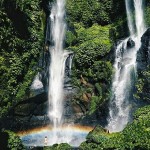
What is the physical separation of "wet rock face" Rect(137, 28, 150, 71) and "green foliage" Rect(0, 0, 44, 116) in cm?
716

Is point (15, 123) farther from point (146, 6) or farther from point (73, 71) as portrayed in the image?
point (146, 6)

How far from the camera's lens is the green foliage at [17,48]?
2450 centimetres

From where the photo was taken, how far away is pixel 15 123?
2891 cm

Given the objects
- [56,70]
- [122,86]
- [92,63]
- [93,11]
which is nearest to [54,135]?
[56,70]

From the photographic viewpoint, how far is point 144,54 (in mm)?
27312

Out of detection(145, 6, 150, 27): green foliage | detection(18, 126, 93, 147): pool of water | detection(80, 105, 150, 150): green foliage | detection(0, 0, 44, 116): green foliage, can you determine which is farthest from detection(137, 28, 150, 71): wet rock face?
detection(80, 105, 150, 150): green foliage

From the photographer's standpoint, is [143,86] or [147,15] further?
[147,15]

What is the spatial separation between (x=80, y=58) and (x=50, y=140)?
6.79m

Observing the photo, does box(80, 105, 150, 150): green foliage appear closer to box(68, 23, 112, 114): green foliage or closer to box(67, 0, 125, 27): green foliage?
box(68, 23, 112, 114): green foliage

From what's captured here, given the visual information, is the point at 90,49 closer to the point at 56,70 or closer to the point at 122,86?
the point at 56,70

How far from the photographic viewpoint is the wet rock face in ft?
88.6

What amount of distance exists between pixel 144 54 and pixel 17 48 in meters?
8.50

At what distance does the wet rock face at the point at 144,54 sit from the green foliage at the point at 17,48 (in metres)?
7.16

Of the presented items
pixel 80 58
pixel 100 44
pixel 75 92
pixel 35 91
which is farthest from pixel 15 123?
pixel 100 44
